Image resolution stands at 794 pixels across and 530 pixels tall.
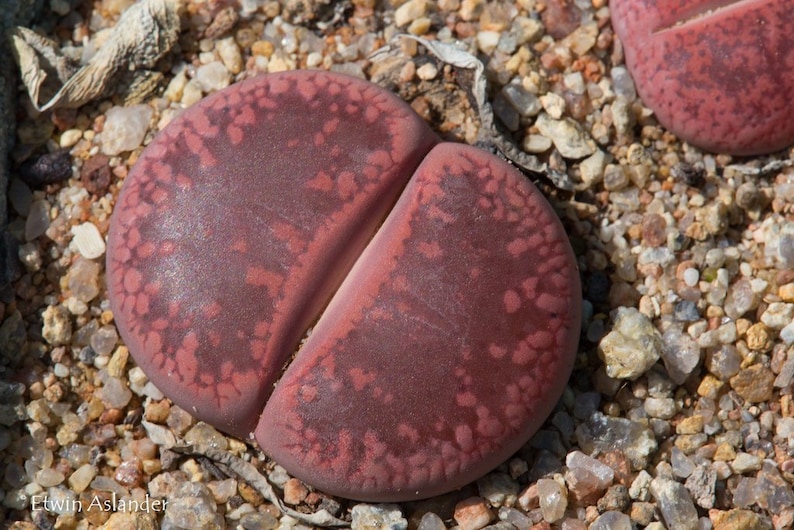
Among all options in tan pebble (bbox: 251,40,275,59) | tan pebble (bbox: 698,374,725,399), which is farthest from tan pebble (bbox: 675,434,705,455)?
tan pebble (bbox: 251,40,275,59)

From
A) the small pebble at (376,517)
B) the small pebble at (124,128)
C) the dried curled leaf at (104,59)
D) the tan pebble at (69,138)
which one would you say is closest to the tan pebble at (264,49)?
the dried curled leaf at (104,59)

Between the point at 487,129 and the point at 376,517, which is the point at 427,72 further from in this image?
the point at 376,517

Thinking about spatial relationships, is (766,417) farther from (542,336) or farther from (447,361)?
(447,361)

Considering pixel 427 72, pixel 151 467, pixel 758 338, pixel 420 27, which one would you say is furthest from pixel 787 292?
pixel 151 467

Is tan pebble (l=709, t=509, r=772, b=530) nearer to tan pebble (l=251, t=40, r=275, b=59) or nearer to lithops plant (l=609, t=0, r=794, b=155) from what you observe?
lithops plant (l=609, t=0, r=794, b=155)

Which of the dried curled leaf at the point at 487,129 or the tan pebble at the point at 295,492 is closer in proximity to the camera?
the tan pebble at the point at 295,492

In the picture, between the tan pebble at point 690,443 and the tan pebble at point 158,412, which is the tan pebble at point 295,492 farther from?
the tan pebble at point 690,443
